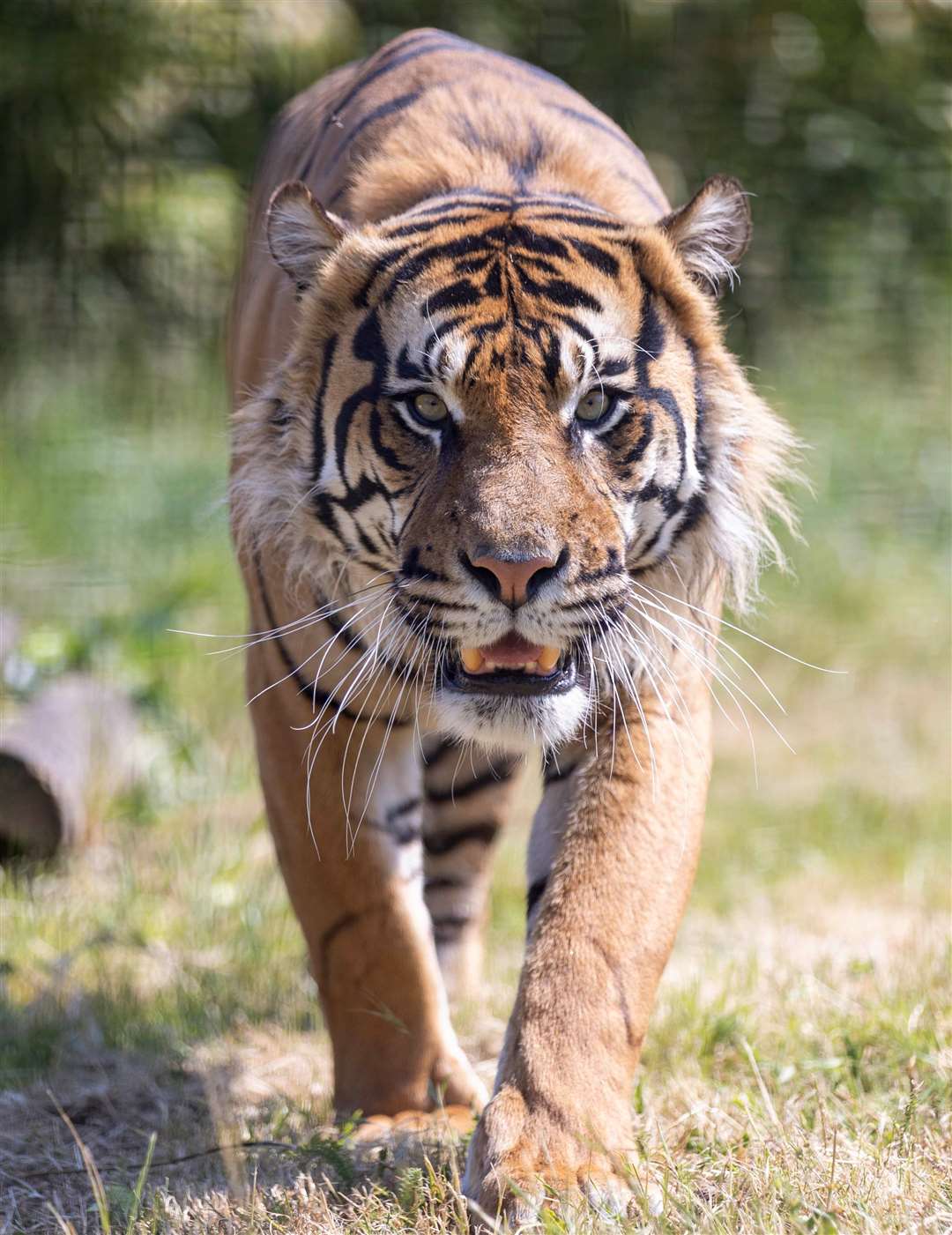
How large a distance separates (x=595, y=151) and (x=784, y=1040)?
1.39 m

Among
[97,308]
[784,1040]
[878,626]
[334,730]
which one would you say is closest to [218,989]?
[334,730]

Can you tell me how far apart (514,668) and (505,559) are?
201mm

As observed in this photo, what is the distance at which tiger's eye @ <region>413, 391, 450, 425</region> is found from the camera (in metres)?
1.98

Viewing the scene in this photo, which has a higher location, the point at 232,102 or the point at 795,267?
the point at 232,102

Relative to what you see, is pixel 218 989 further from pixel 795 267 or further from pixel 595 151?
pixel 795 267

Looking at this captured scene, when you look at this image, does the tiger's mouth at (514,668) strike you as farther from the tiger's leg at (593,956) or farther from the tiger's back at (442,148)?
the tiger's back at (442,148)

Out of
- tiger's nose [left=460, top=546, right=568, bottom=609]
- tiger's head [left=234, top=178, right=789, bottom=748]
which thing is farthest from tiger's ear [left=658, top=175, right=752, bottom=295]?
tiger's nose [left=460, top=546, right=568, bottom=609]

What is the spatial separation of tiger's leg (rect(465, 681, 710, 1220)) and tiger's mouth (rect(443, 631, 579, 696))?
A: 0.15 metres

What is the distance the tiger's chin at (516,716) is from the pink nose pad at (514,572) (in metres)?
0.17

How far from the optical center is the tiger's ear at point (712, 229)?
210 centimetres

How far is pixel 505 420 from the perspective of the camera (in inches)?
75.1

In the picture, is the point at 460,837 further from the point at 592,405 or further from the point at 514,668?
the point at 592,405

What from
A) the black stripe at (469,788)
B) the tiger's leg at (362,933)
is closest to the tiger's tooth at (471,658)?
the tiger's leg at (362,933)

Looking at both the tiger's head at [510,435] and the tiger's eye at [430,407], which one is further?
the tiger's eye at [430,407]
